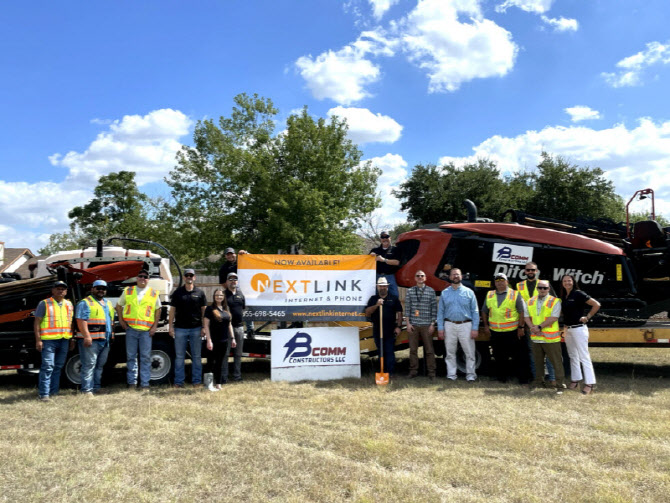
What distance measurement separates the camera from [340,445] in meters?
5.03

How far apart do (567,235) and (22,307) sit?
29.0ft

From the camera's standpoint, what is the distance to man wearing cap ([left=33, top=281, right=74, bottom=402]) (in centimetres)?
715

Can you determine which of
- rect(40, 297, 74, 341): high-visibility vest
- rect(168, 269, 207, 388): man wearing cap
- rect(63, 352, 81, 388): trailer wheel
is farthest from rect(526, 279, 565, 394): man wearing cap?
rect(63, 352, 81, 388): trailer wheel

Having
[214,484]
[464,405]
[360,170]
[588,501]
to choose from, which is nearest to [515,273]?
[464,405]

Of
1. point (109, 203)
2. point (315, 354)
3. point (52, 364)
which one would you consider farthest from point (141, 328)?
point (109, 203)

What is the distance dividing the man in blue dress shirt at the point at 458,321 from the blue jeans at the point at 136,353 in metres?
4.54

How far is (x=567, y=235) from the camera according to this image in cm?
882

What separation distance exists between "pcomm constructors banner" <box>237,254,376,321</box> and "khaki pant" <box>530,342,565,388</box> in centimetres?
276

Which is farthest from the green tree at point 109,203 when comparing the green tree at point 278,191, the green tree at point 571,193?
the green tree at point 571,193

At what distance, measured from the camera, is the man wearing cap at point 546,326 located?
757 centimetres

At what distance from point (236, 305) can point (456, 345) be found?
3.56 meters

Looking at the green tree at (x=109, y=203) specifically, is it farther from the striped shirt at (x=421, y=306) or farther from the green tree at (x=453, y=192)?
the striped shirt at (x=421, y=306)

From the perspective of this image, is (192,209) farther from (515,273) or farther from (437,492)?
(437,492)

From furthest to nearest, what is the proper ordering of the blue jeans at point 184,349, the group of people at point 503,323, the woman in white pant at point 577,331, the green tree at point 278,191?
the green tree at point 278,191 < the blue jeans at point 184,349 < the group of people at point 503,323 < the woman in white pant at point 577,331
